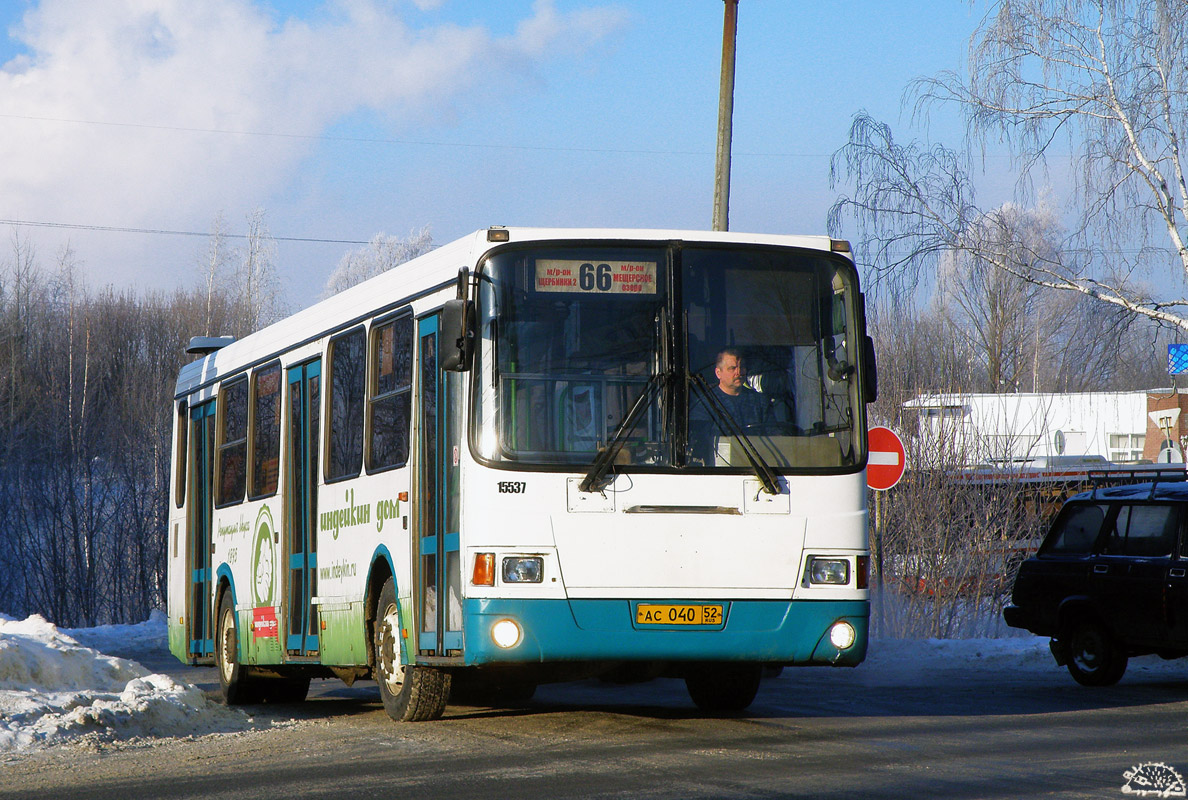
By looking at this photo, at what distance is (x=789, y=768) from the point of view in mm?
8117

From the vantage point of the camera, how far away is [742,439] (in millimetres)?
9594

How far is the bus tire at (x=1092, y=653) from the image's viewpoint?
46.8 ft

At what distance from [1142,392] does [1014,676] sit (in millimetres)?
54442

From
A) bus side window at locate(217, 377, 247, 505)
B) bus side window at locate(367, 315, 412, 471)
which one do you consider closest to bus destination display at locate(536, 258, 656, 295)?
bus side window at locate(367, 315, 412, 471)

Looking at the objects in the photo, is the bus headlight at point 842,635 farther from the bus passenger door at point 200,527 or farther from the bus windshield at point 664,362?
the bus passenger door at point 200,527

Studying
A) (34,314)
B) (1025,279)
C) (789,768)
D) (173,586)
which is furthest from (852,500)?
(34,314)

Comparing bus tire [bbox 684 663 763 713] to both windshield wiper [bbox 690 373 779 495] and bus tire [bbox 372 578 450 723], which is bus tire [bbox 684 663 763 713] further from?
windshield wiper [bbox 690 373 779 495]

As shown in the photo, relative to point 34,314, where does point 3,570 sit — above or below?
below

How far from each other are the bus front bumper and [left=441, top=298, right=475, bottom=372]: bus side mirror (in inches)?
57.1

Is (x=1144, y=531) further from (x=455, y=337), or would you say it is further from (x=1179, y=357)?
(x=455, y=337)

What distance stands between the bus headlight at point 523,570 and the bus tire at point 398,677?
1481 millimetres

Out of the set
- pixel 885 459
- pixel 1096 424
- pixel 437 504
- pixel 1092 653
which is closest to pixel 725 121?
pixel 885 459

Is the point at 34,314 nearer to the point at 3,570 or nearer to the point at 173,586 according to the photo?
the point at 3,570

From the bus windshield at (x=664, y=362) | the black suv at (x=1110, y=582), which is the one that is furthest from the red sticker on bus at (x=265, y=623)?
the black suv at (x=1110, y=582)
